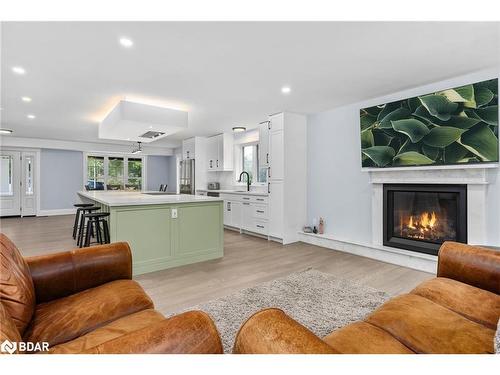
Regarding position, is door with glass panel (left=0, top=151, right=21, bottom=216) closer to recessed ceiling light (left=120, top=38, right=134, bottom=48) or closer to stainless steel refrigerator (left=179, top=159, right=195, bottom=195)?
stainless steel refrigerator (left=179, top=159, right=195, bottom=195)

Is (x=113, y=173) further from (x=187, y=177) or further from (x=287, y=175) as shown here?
(x=287, y=175)

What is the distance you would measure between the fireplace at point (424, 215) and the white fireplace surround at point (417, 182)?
69 millimetres

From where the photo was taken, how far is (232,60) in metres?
2.84

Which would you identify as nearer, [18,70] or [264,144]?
[18,70]

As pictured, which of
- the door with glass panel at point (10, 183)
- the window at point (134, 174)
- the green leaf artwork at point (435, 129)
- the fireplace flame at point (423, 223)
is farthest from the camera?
the window at point (134, 174)

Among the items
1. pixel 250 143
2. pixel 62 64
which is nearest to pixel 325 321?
pixel 62 64

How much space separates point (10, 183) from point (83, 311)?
30.5ft

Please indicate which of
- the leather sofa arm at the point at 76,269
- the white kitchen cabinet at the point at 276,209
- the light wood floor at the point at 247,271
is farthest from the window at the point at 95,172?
the leather sofa arm at the point at 76,269

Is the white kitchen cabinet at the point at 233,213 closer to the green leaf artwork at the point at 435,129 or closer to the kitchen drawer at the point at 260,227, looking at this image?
the kitchen drawer at the point at 260,227

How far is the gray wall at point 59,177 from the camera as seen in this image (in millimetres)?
8578

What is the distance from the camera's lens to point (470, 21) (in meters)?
2.14

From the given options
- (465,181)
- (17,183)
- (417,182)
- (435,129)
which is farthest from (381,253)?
(17,183)

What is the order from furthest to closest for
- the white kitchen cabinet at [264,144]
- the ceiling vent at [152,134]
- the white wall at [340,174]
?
1. the white kitchen cabinet at [264,144]
2. the ceiling vent at [152,134]
3. the white wall at [340,174]

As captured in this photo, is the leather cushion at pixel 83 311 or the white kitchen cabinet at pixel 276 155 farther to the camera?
the white kitchen cabinet at pixel 276 155
